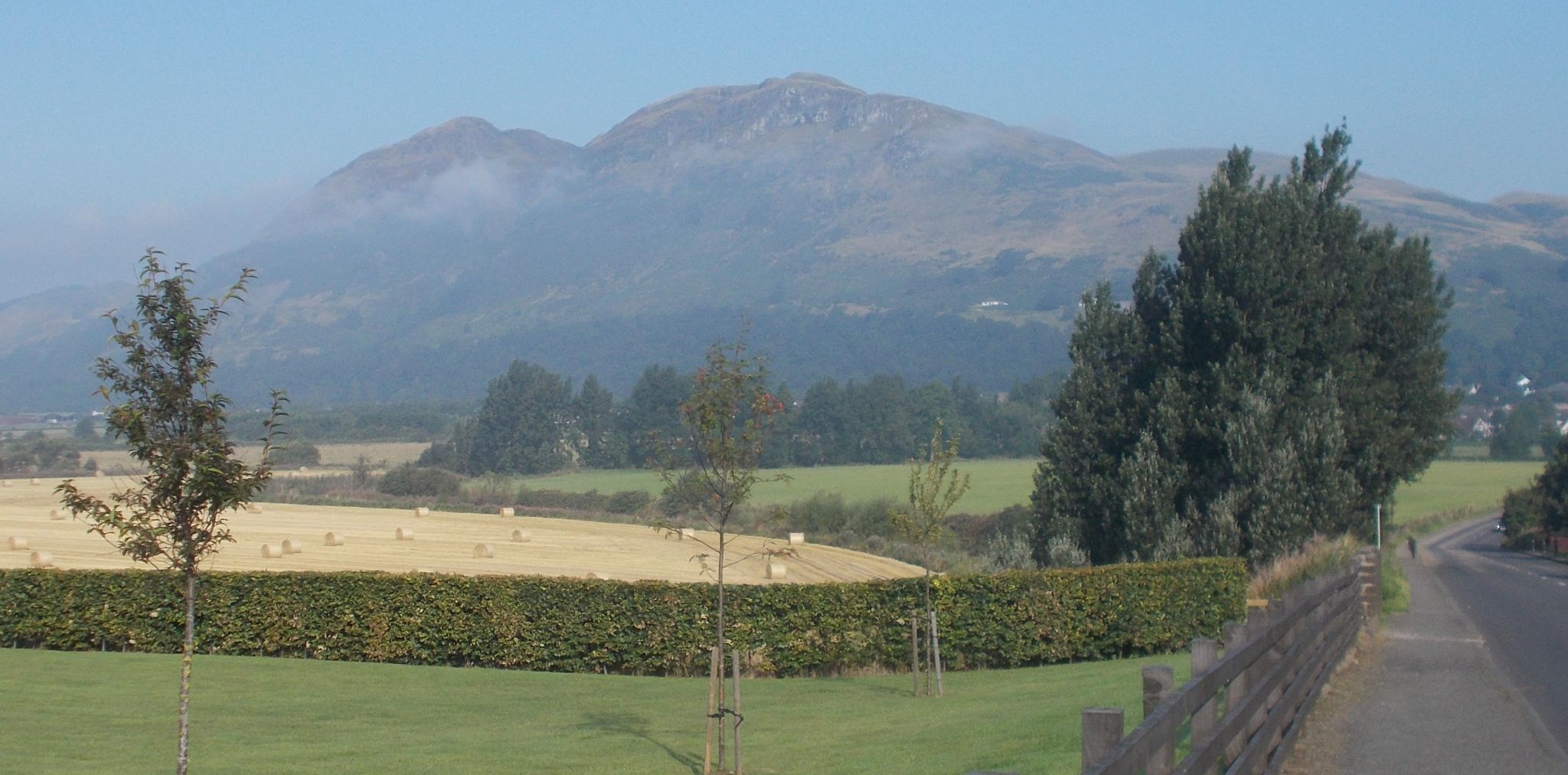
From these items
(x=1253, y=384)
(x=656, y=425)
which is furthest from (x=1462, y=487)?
(x=1253, y=384)

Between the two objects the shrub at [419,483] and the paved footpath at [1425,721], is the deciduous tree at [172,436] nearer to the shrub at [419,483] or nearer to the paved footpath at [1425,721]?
the paved footpath at [1425,721]

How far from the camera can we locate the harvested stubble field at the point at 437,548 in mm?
37781

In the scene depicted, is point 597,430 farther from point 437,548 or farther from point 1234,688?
point 1234,688

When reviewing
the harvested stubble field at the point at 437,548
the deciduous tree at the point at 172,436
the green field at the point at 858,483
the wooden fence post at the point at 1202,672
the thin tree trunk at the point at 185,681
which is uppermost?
the deciduous tree at the point at 172,436

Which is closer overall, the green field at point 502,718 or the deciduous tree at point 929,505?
the green field at point 502,718

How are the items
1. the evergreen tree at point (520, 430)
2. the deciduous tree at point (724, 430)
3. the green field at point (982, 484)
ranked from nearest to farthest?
1. the deciduous tree at point (724, 430)
2. the green field at point (982, 484)
3. the evergreen tree at point (520, 430)

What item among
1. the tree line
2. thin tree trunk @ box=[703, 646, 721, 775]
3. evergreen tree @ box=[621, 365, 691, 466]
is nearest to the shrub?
the tree line

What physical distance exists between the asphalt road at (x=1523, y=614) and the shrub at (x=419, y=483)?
47905 mm

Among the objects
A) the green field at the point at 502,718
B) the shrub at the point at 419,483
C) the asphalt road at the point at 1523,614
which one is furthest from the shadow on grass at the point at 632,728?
the shrub at the point at 419,483

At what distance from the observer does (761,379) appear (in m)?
15.6

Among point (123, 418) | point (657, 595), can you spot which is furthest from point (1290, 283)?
point (123, 418)

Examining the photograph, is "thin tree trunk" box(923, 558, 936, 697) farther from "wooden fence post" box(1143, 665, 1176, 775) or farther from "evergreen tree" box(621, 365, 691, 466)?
"evergreen tree" box(621, 365, 691, 466)

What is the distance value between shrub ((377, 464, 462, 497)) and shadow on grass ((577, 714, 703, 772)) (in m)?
56.3

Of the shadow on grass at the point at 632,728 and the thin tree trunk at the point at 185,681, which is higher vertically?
the thin tree trunk at the point at 185,681
